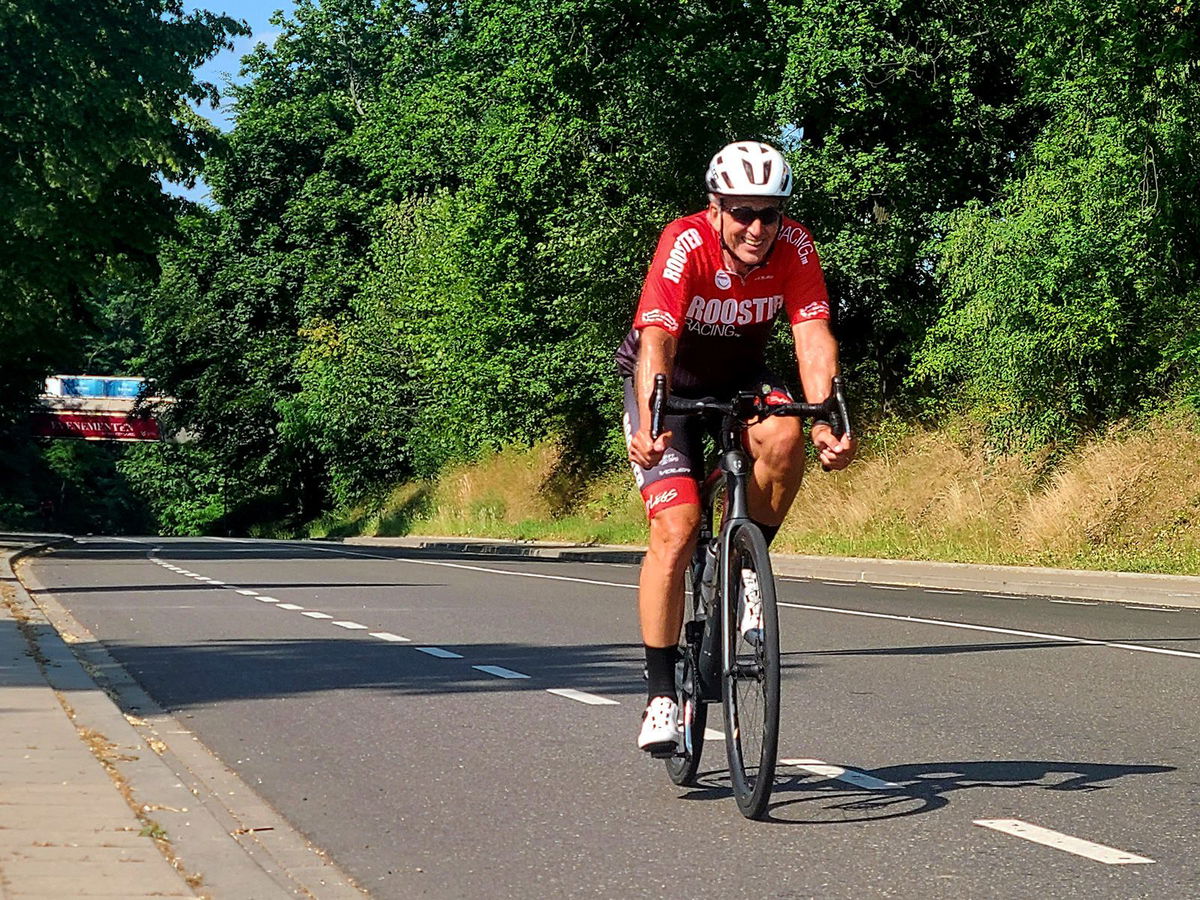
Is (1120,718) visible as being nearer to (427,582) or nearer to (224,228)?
(427,582)

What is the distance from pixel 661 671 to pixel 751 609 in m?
0.56

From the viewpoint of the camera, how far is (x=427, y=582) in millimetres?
22250

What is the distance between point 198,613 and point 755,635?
1129 cm

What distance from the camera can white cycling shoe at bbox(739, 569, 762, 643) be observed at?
598 cm

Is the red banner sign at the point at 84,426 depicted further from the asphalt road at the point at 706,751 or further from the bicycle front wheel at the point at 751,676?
the bicycle front wheel at the point at 751,676

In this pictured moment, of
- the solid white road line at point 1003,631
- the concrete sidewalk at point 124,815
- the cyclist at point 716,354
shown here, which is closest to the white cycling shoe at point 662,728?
the cyclist at point 716,354

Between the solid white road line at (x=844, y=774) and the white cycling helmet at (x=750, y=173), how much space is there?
7.17 ft

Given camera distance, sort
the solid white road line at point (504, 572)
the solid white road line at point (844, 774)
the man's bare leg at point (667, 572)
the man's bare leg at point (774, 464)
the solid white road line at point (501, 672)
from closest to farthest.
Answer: the man's bare leg at point (774, 464)
the man's bare leg at point (667, 572)
the solid white road line at point (844, 774)
the solid white road line at point (501, 672)
the solid white road line at point (504, 572)

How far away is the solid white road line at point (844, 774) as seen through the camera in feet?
22.4

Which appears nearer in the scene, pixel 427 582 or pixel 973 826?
pixel 973 826

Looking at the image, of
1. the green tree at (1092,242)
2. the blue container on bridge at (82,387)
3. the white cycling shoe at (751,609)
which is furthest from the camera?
the blue container on bridge at (82,387)

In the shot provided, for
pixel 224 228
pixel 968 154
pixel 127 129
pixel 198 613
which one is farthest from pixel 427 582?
pixel 224 228

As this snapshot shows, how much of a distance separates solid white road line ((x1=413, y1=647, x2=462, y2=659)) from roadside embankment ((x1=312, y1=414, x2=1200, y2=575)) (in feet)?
36.8

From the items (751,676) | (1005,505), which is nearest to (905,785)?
(751,676)
